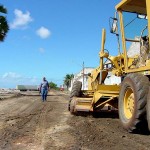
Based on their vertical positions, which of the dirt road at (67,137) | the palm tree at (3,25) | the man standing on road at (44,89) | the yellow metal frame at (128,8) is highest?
the palm tree at (3,25)

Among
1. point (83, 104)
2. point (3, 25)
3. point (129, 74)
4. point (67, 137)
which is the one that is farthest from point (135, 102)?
point (3, 25)

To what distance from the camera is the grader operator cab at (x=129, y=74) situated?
822cm

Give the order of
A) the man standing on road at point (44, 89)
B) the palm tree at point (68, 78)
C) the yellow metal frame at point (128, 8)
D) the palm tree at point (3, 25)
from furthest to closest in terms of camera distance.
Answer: the palm tree at point (68, 78)
the palm tree at point (3, 25)
the man standing on road at point (44, 89)
the yellow metal frame at point (128, 8)

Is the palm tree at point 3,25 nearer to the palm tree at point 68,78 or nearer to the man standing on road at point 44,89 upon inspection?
the man standing on road at point 44,89

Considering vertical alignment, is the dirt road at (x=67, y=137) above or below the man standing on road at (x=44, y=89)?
below

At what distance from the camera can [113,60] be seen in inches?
463

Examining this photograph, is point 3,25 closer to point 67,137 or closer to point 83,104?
point 83,104

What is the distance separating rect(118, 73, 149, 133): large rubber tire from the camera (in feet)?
26.6

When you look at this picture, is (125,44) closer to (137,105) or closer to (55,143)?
(137,105)


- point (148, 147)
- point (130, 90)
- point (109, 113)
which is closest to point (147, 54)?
point (130, 90)

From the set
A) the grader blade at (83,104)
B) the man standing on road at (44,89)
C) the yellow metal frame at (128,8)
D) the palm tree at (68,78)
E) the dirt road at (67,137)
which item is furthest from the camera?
the palm tree at (68,78)

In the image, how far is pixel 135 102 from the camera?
828 centimetres

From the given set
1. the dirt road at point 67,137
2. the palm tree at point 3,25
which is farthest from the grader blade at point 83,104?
the palm tree at point 3,25

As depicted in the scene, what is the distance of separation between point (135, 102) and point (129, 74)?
38.1 inches
